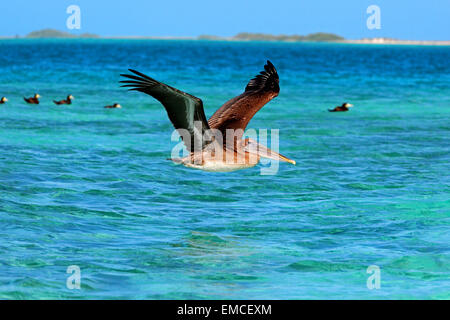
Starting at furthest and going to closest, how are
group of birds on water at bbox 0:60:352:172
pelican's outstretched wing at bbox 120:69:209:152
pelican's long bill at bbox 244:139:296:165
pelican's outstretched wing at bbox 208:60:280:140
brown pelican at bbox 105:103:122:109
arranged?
brown pelican at bbox 105:103:122:109
pelican's outstretched wing at bbox 208:60:280:140
pelican's long bill at bbox 244:139:296:165
group of birds on water at bbox 0:60:352:172
pelican's outstretched wing at bbox 120:69:209:152

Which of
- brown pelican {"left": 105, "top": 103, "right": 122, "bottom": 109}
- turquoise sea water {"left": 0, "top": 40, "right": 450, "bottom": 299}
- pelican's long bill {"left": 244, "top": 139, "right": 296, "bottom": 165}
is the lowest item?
turquoise sea water {"left": 0, "top": 40, "right": 450, "bottom": 299}

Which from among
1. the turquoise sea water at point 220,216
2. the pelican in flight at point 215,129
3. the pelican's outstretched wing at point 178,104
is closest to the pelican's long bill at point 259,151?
the pelican in flight at point 215,129

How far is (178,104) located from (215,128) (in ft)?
4.71

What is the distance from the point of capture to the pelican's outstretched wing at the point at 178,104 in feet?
26.5

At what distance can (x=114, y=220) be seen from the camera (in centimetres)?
1203

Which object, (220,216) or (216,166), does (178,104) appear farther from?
(220,216)

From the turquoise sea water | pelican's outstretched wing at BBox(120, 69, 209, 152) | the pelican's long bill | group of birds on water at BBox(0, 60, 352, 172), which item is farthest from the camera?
the pelican's long bill

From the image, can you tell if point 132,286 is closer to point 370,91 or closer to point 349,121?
point 349,121

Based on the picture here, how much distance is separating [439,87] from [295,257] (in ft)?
124

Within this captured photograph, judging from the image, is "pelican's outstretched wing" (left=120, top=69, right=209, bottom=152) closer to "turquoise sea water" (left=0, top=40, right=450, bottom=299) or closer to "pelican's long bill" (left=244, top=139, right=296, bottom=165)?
"pelican's long bill" (left=244, top=139, right=296, bottom=165)

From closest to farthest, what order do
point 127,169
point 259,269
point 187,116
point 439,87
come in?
point 187,116, point 259,269, point 127,169, point 439,87

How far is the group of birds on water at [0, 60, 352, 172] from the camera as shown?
8281mm

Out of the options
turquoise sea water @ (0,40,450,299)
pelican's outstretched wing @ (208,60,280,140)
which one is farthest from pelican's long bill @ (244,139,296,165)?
turquoise sea water @ (0,40,450,299)

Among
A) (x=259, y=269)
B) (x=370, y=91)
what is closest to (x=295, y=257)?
(x=259, y=269)
